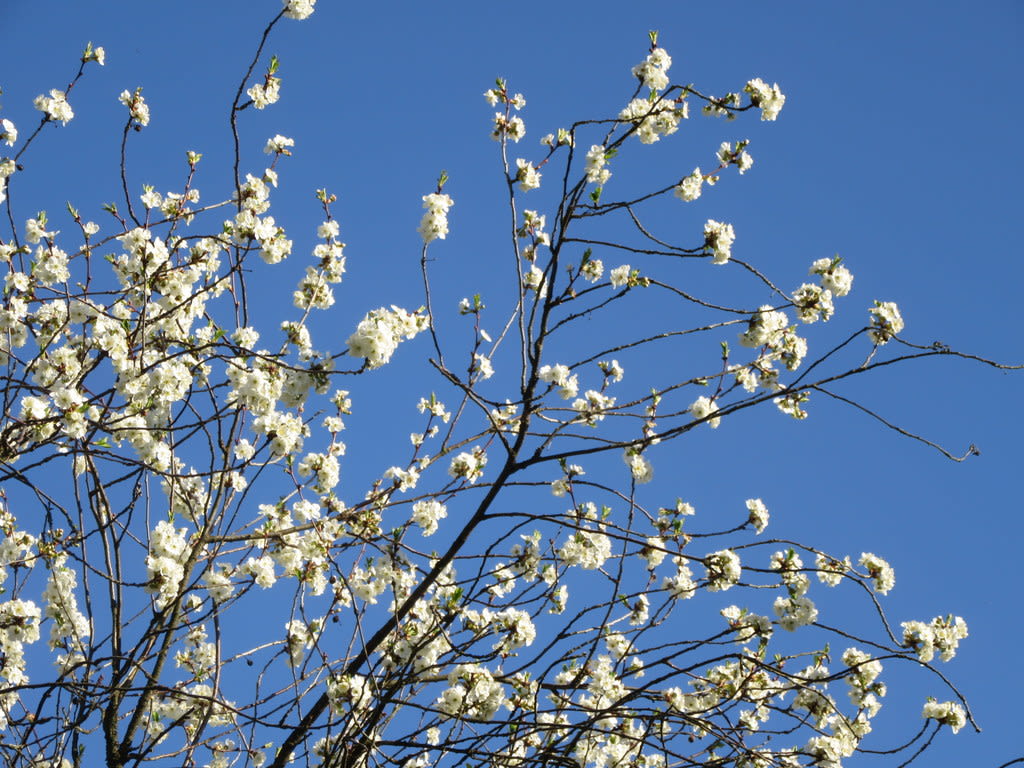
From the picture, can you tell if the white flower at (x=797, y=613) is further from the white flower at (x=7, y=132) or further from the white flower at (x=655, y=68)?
the white flower at (x=7, y=132)

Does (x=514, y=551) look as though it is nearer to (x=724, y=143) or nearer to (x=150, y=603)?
(x=150, y=603)

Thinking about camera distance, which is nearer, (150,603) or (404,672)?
(404,672)

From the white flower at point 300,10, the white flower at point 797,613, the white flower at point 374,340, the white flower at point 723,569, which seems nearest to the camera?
the white flower at point 374,340

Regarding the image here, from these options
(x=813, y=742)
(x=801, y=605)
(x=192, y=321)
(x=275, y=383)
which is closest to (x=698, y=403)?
(x=801, y=605)

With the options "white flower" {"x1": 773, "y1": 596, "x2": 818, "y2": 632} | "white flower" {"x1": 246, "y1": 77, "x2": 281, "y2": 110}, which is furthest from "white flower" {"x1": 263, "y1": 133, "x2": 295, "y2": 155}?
"white flower" {"x1": 773, "y1": 596, "x2": 818, "y2": 632}

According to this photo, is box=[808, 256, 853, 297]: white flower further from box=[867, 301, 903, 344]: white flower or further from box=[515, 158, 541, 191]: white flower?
box=[515, 158, 541, 191]: white flower

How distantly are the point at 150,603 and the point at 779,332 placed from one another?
3620 millimetres

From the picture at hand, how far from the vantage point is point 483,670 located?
14.4 ft

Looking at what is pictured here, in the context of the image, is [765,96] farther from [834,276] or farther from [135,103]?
[135,103]

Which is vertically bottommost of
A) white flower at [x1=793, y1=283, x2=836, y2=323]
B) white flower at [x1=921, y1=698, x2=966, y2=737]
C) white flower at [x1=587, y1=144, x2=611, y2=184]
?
white flower at [x1=921, y1=698, x2=966, y2=737]

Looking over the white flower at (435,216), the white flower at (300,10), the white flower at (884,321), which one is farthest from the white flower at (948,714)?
the white flower at (300,10)

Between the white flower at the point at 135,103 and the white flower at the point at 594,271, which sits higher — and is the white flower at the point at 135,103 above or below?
above

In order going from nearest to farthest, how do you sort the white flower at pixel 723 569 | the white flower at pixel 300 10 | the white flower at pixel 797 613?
the white flower at pixel 723 569 < the white flower at pixel 797 613 < the white flower at pixel 300 10

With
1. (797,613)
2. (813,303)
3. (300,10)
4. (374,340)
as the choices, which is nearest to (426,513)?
(374,340)
